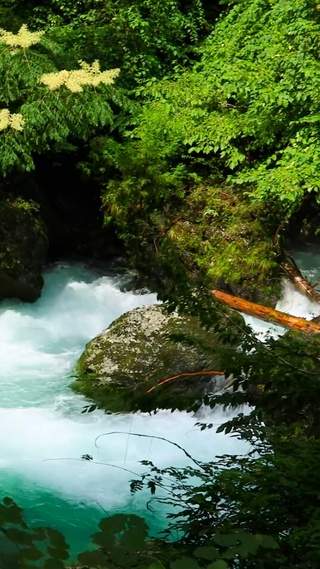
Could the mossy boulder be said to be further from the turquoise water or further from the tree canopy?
the tree canopy

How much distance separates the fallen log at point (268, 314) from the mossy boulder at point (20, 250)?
2.12 m

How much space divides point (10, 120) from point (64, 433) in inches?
144

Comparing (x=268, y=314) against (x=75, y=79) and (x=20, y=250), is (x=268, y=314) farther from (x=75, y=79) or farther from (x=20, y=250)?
(x=75, y=79)

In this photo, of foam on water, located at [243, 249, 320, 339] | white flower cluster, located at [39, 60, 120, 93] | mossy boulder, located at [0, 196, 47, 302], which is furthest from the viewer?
white flower cluster, located at [39, 60, 120, 93]

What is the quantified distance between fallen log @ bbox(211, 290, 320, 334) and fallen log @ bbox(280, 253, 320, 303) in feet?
1.72

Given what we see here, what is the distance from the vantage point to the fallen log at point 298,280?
24.7ft

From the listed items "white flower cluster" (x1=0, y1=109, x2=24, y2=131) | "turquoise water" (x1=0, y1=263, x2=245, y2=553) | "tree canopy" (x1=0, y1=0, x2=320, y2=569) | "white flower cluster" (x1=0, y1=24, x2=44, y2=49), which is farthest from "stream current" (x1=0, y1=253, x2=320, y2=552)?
"white flower cluster" (x1=0, y1=24, x2=44, y2=49)

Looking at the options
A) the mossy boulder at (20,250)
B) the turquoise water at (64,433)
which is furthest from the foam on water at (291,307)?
the mossy boulder at (20,250)

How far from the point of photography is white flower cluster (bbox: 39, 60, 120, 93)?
7.64 metres

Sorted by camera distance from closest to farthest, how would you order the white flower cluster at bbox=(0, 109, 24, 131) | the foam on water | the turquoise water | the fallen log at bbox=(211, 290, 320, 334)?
1. the turquoise water
2. the fallen log at bbox=(211, 290, 320, 334)
3. the foam on water
4. the white flower cluster at bbox=(0, 109, 24, 131)

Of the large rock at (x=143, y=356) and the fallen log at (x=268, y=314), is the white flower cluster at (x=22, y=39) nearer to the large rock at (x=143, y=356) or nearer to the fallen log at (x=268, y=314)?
the large rock at (x=143, y=356)

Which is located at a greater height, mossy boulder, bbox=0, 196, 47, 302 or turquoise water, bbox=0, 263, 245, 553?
mossy boulder, bbox=0, 196, 47, 302

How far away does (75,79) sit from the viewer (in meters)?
7.73

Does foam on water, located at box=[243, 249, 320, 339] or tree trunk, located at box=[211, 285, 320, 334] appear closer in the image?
tree trunk, located at box=[211, 285, 320, 334]
